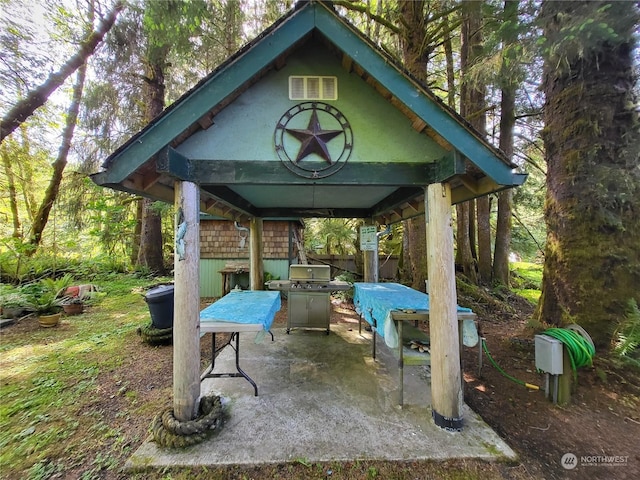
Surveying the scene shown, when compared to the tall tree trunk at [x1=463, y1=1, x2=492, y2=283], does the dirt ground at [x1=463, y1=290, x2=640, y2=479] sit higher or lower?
lower

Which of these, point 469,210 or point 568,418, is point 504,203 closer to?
point 469,210

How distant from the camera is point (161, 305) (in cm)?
457

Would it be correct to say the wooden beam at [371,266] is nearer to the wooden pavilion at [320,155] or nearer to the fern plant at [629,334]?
the wooden pavilion at [320,155]

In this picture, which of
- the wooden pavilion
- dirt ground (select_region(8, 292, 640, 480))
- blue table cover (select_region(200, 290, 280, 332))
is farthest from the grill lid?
the wooden pavilion

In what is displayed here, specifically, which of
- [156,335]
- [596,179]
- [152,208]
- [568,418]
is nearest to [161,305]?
[156,335]

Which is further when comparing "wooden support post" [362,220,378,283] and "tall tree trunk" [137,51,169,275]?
"tall tree trunk" [137,51,169,275]

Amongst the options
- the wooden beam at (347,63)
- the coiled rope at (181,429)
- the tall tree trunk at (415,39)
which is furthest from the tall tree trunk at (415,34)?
the coiled rope at (181,429)

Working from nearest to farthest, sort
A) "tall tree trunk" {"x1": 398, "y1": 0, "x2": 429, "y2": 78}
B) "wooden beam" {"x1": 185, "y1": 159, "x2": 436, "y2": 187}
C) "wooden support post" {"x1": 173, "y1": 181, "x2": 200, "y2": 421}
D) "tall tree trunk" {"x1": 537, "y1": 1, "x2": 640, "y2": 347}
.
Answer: "wooden support post" {"x1": 173, "y1": 181, "x2": 200, "y2": 421}, "wooden beam" {"x1": 185, "y1": 159, "x2": 436, "y2": 187}, "tall tree trunk" {"x1": 537, "y1": 1, "x2": 640, "y2": 347}, "tall tree trunk" {"x1": 398, "y1": 0, "x2": 429, "y2": 78}

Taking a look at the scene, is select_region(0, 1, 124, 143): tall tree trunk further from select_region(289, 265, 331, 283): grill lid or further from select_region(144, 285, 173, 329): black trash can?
select_region(289, 265, 331, 283): grill lid

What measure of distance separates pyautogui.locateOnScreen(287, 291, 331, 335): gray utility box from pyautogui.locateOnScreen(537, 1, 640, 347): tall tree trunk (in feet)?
11.6

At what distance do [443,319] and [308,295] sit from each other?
2.92 meters

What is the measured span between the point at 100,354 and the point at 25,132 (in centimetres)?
1017

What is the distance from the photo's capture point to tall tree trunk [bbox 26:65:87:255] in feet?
29.9

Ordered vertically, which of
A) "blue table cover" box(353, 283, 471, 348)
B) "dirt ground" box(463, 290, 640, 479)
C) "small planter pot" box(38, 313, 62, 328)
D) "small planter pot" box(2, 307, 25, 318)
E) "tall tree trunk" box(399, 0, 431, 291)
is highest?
"tall tree trunk" box(399, 0, 431, 291)
